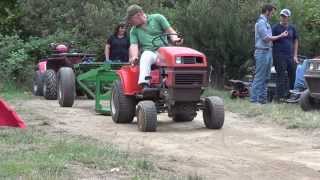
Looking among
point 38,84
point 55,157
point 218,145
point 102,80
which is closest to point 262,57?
point 102,80

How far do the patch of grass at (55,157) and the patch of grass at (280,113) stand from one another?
11.1ft

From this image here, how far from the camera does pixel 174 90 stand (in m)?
10.0

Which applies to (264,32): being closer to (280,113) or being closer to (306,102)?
(306,102)

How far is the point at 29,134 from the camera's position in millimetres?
8969

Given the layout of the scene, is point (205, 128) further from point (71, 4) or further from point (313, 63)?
point (71, 4)

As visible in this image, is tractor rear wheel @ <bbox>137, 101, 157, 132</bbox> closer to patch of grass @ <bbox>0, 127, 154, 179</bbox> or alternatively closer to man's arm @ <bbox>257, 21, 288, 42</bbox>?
patch of grass @ <bbox>0, 127, 154, 179</bbox>

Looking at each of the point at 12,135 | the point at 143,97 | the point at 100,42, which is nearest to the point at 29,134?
the point at 12,135

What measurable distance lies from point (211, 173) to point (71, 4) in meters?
13.2

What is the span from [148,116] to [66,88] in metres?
3.85

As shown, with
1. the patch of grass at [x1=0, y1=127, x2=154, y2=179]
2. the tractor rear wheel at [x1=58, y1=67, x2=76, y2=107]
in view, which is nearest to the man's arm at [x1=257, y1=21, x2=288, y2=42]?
the tractor rear wheel at [x1=58, y1=67, x2=76, y2=107]

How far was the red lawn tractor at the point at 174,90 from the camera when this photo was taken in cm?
1000

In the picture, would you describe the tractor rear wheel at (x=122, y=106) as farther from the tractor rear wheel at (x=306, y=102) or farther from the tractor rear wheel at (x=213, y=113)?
the tractor rear wheel at (x=306, y=102)

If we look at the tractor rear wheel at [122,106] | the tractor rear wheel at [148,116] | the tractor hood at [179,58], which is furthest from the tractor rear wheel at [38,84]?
the tractor rear wheel at [148,116]

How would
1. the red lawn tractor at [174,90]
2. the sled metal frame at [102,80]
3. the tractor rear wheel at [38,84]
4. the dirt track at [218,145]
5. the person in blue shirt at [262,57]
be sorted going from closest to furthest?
the dirt track at [218,145] → the red lawn tractor at [174,90] → the sled metal frame at [102,80] → the person in blue shirt at [262,57] → the tractor rear wheel at [38,84]
